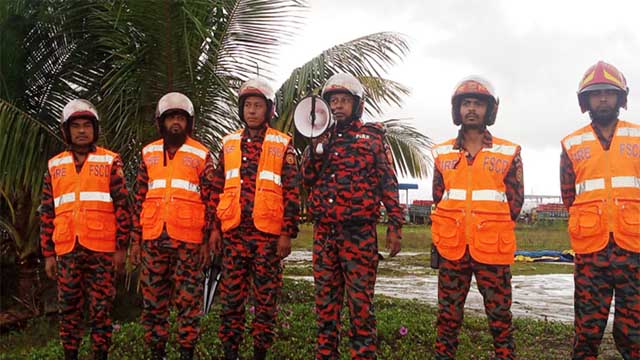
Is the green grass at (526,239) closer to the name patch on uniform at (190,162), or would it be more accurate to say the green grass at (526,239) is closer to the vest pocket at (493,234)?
the name patch on uniform at (190,162)

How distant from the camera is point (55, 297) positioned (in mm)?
8125

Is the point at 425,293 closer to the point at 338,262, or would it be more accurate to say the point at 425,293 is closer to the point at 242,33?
the point at 242,33

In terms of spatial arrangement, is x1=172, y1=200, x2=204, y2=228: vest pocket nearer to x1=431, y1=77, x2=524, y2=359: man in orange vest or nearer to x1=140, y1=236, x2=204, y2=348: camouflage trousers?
x1=140, y1=236, x2=204, y2=348: camouflage trousers

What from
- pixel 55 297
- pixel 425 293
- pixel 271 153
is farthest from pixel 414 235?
pixel 271 153

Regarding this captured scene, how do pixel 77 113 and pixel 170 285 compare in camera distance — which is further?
pixel 77 113

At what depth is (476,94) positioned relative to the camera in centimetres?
422

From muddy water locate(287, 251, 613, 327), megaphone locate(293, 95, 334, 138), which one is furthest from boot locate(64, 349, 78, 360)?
muddy water locate(287, 251, 613, 327)

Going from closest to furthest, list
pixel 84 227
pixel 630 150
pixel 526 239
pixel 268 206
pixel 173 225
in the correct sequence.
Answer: pixel 630 150 < pixel 268 206 < pixel 173 225 < pixel 84 227 < pixel 526 239

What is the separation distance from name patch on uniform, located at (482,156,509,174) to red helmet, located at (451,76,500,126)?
32 cm

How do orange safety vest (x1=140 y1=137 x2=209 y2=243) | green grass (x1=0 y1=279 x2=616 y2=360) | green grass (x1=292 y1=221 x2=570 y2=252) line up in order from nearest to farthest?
orange safety vest (x1=140 y1=137 x2=209 y2=243), green grass (x1=0 y1=279 x2=616 y2=360), green grass (x1=292 y1=221 x2=570 y2=252)

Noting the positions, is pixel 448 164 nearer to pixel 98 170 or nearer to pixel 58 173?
pixel 98 170

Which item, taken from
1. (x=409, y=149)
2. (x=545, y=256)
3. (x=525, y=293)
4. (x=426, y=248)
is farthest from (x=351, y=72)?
(x=426, y=248)

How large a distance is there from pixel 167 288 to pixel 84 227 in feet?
2.63

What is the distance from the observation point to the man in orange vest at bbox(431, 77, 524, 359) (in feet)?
13.1
